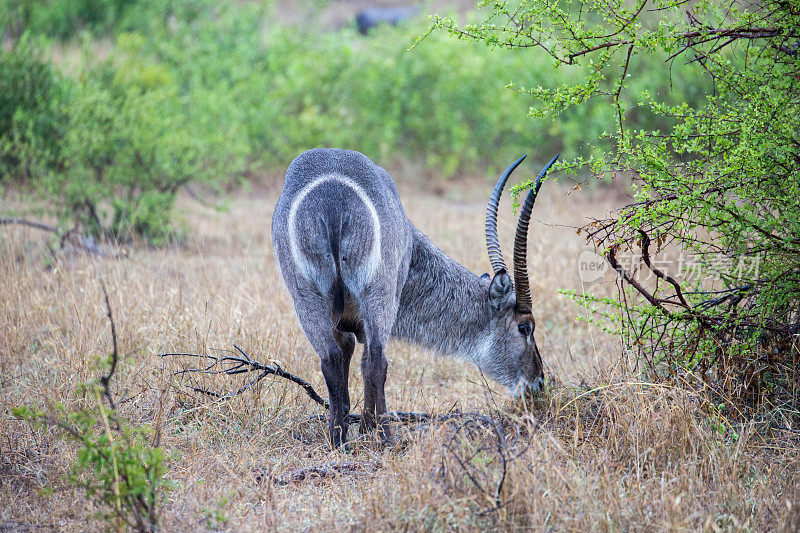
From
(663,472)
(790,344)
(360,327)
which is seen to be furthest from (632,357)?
(360,327)

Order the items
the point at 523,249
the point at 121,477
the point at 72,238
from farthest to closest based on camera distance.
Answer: the point at 72,238
the point at 523,249
the point at 121,477

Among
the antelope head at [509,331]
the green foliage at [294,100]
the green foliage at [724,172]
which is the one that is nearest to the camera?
the green foliage at [724,172]

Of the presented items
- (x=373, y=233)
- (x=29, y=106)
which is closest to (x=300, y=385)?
(x=373, y=233)

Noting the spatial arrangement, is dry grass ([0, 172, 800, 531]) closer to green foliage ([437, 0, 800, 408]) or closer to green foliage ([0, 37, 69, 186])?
green foliage ([437, 0, 800, 408])

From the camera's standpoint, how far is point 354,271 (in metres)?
3.36

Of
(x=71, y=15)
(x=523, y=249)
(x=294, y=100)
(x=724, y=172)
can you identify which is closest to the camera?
(x=724, y=172)

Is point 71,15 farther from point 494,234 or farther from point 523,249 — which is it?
point 523,249

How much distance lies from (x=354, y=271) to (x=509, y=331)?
125cm

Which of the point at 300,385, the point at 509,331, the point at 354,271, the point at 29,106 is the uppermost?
the point at 29,106

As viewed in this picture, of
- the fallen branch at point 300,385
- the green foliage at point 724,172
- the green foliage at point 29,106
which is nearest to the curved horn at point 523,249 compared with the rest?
the green foliage at point 724,172

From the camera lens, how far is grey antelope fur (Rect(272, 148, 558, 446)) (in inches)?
132

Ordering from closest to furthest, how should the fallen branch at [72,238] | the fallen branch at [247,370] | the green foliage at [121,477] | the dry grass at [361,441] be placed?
1. the green foliage at [121,477]
2. the dry grass at [361,441]
3. the fallen branch at [247,370]
4. the fallen branch at [72,238]

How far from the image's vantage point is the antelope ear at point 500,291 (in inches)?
163

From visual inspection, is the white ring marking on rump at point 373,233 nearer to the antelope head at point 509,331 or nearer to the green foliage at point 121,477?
the antelope head at point 509,331
